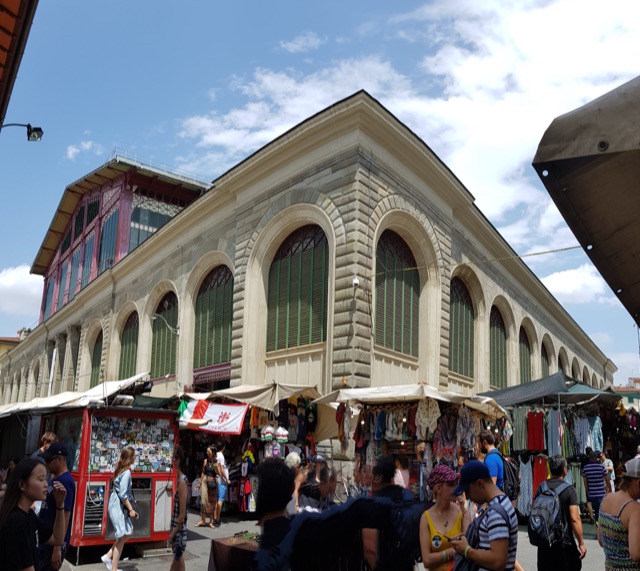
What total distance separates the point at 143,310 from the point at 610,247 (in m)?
27.6

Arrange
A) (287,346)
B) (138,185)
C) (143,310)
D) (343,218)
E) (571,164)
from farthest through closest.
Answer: (138,185), (143,310), (287,346), (343,218), (571,164)

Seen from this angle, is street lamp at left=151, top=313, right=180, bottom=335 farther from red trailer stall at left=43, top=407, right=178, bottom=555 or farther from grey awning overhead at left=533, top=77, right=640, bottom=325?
grey awning overhead at left=533, top=77, right=640, bottom=325

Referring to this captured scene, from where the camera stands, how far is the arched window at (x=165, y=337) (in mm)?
26266

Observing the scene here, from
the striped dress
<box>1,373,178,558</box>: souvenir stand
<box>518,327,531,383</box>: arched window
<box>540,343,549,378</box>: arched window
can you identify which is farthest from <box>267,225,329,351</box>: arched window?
<box>540,343,549,378</box>: arched window

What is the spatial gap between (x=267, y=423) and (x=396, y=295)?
613 cm

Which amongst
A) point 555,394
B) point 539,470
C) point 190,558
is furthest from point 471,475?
point 555,394

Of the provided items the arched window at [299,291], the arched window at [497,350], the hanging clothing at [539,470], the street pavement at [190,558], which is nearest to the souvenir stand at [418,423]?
the street pavement at [190,558]

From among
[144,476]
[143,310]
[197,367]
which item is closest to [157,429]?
[144,476]

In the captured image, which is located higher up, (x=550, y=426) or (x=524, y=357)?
(x=524, y=357)

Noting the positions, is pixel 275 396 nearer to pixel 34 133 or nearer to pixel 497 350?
pixel 34 133

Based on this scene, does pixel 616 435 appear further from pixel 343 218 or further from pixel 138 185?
pixel 138 185

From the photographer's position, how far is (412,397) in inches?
429

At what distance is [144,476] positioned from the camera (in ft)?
34.6

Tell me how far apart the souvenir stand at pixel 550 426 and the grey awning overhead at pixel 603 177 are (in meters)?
11.5
